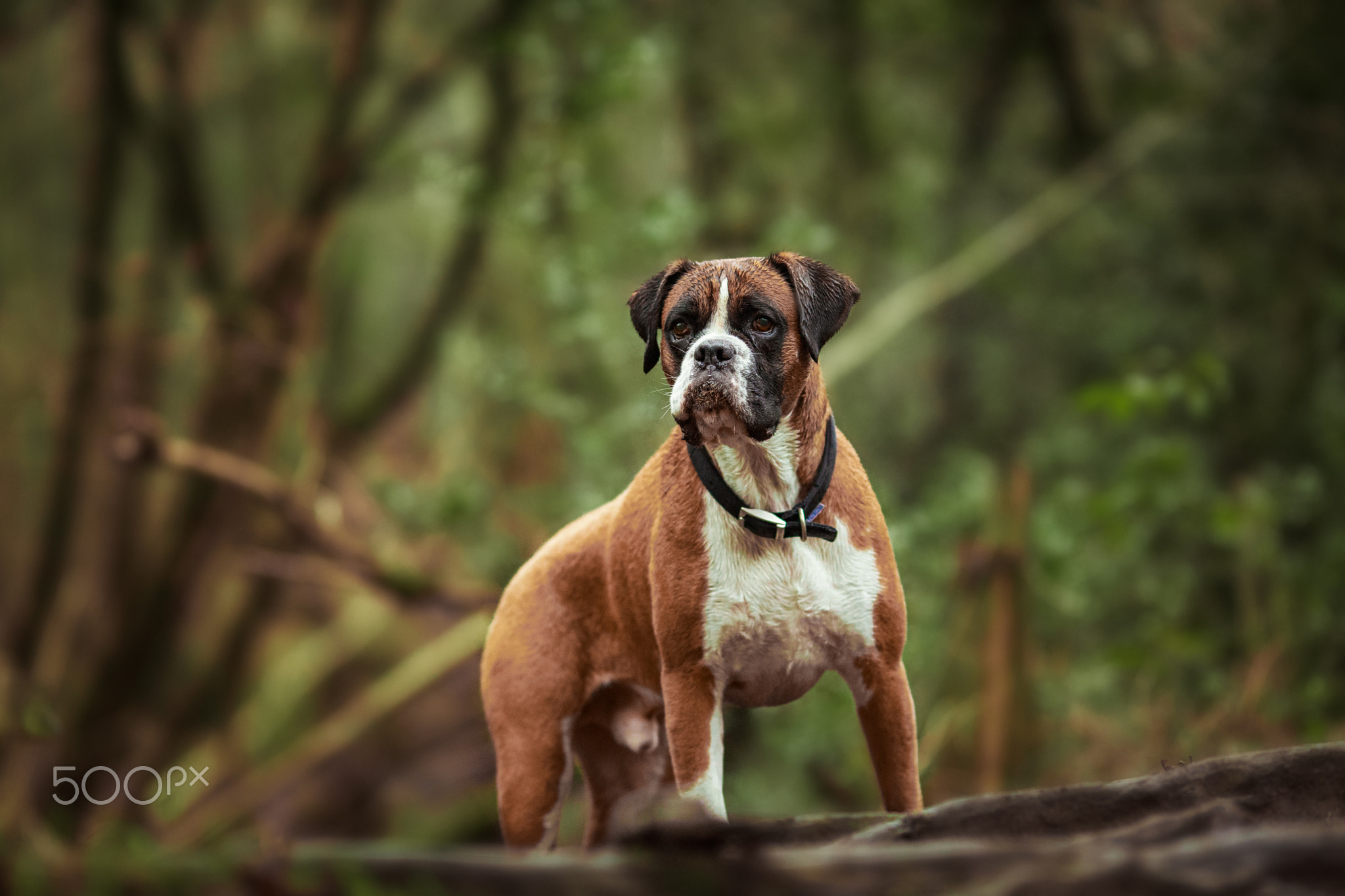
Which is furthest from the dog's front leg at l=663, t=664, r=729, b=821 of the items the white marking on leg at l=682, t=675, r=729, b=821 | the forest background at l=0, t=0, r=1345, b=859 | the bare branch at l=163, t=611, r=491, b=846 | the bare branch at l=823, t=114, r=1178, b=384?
the bare branch at l=823, t=114, r=1178, b=384

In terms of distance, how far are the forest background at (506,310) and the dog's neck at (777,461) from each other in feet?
12.4

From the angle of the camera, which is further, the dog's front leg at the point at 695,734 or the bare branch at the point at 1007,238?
the bare branch at the point at 1007,238

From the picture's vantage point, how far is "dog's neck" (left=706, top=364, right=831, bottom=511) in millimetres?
1882

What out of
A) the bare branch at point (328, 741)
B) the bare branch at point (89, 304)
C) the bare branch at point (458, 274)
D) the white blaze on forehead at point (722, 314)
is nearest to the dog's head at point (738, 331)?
the white blaze on forehead at point (722, 314)

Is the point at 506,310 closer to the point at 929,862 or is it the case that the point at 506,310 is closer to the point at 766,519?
the point at 766,519

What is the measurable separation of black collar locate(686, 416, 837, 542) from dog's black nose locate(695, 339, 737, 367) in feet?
0.62

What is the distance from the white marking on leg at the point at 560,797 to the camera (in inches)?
78.9

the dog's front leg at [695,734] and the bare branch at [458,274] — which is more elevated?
the bare branch at [458,274]

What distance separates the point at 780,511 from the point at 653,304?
16.4 inches

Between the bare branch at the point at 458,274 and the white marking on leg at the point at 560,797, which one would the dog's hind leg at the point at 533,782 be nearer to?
the white marking on leg at the point at 560,797

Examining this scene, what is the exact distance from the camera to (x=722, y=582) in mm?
1856

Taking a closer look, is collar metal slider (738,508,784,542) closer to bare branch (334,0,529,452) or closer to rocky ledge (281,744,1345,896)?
rocky ledge (281,744,1345,896)

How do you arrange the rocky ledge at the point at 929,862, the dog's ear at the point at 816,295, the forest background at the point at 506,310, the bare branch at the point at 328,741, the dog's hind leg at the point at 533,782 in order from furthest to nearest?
the forest background at the point at 506,310 < the bare branch at the point at 328,741 < the dog's hind leg at the point at 533,782 < the dog's ear at the point at 816,295 < the rocky ledge at the point at 929,862

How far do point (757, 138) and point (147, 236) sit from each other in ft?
12.7
